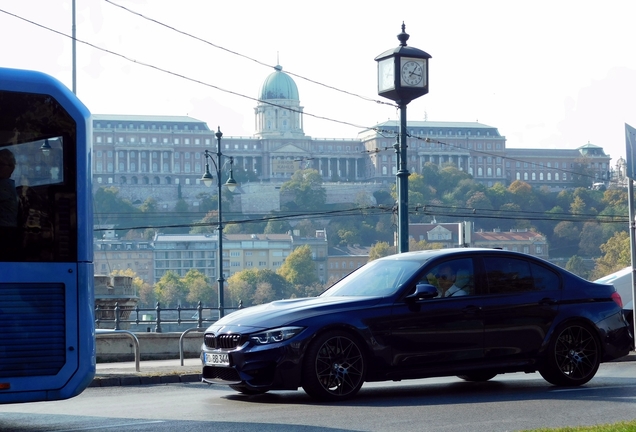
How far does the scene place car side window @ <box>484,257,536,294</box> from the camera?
11.6 meters

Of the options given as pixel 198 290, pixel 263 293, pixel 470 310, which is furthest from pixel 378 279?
pixel 263 293

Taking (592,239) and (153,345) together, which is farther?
(592,239)

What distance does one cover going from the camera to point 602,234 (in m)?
153

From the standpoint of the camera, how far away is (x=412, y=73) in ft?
68.0

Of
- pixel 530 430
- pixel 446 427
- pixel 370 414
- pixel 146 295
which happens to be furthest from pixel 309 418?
pixel 146 295

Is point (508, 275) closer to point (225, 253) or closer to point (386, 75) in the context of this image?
point (386, 75)

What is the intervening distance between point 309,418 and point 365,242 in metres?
161

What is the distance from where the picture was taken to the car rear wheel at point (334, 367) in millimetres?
10375

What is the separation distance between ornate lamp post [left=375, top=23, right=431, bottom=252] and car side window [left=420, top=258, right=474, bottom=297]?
8.72 m

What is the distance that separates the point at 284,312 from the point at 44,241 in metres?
2.62

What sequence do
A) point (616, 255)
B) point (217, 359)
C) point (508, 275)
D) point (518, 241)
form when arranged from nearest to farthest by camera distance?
1. point (217, 359)
2. point (508, 275)
3. point (616, 255)
4. point (518, 241)

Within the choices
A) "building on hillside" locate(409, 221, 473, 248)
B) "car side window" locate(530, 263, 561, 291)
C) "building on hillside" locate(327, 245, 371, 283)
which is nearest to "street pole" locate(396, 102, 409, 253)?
"car side window" locate(530, 263, 561, 291)

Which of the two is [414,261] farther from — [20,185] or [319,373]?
Answer: [20,185]

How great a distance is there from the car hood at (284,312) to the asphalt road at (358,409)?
0.72 metres
